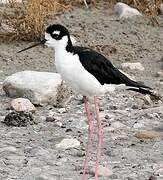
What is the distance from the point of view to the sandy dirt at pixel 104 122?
4727 mm

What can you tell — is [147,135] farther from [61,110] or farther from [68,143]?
[61,110]

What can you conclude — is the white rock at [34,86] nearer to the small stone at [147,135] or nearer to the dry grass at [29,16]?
the small stone at [147,135]

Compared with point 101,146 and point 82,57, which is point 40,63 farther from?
point 82,57

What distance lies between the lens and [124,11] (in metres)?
8.92

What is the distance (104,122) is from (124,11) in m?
3.41

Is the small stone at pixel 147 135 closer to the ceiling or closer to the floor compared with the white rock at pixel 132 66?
closer to the ceiling

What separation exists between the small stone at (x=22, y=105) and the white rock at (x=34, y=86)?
0.14 meters

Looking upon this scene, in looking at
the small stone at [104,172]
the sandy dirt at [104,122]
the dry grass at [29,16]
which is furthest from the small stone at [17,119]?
the dry grass at [29,16]

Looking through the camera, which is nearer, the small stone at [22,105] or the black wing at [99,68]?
the black wing at [99,68]

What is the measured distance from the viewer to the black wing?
4559 millimetres

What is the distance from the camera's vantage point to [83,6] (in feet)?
30.0

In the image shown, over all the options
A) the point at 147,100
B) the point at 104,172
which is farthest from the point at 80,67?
the point at 147,100

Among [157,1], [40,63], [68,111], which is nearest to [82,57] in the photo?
[68,111]

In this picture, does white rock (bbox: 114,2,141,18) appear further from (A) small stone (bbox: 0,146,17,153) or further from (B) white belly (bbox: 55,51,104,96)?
(B) white belly (bbox: 55,51,104,96)
